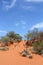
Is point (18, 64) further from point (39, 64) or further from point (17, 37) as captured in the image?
point (17, 37)

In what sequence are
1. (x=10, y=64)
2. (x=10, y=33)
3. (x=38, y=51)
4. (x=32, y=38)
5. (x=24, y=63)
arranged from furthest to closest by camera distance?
(x=10, y=33), (x=32, y=38), (x=38, y=51), (x=24, y=63), (x=10, y=64)

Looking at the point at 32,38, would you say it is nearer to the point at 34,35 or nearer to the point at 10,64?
the point at 34,35


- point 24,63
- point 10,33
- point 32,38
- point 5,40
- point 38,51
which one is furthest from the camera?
point 10,33

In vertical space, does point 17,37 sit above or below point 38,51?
above

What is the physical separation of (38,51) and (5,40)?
13820 millimetres

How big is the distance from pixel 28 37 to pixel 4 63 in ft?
83.2

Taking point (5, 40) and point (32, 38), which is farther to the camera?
point (32, 38)

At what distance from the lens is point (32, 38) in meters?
36.7

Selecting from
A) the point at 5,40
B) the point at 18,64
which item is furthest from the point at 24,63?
the point at 5,40

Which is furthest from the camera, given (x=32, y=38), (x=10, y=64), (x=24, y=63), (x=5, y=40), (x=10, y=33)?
(x=10, y=33)

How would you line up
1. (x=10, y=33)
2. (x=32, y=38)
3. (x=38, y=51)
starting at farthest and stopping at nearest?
(x=10, y=33), (x=32, y=38), (x=38, y=51)

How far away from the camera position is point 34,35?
36.3 m

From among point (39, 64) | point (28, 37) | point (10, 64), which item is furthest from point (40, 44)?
point (28, 37)

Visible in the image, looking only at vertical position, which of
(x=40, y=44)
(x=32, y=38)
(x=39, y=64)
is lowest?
(x=39, y=64)
